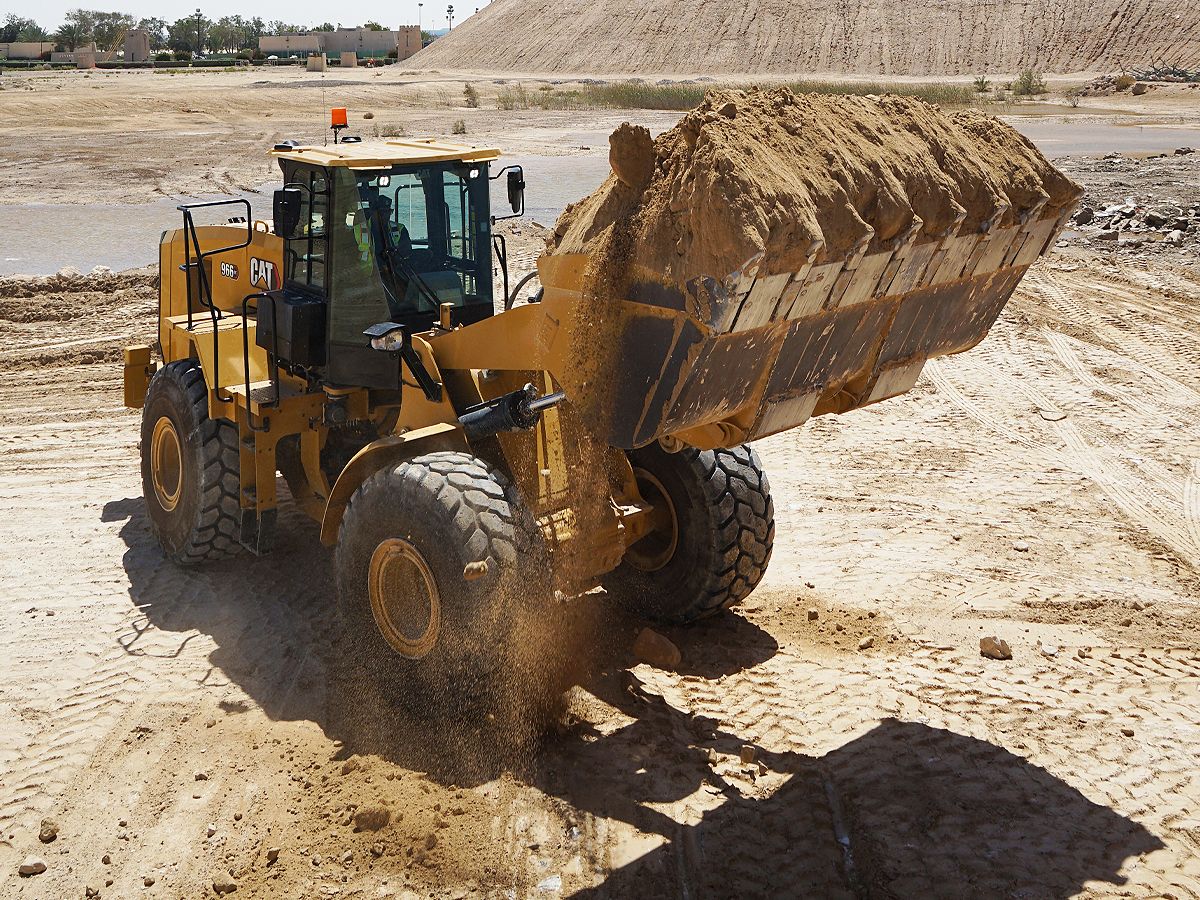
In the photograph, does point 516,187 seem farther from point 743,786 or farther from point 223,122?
point 223,122

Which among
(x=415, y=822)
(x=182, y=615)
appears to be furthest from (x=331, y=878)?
(x=182, y=615)

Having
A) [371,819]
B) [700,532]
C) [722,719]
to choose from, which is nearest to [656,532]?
[700,532]

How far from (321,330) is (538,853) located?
3080mm

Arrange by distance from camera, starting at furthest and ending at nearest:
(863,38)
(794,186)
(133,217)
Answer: (863,38)
(133,217)
(794,186)

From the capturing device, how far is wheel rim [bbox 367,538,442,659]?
5445 mm

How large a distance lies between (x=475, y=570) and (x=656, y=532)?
5.65ft

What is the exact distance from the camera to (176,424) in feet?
23.9

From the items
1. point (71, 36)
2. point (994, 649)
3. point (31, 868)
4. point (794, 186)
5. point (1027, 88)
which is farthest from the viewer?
point (71, 36)

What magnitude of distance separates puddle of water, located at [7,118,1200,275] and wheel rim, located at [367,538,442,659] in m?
12.1

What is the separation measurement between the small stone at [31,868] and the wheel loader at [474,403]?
1.63 meters

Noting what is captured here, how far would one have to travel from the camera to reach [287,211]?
5.94 metres

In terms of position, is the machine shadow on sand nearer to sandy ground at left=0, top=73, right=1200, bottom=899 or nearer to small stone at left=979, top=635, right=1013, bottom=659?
sandy ground at left=0, top=73, right=1200, bottom=899

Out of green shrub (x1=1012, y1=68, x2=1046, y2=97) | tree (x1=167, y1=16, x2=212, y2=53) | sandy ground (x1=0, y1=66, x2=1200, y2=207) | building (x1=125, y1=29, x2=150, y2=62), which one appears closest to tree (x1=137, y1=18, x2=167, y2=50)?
tree (x1=167, y1=16, x2=212, y2=53)

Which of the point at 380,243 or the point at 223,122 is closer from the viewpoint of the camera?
the point at 380,243
